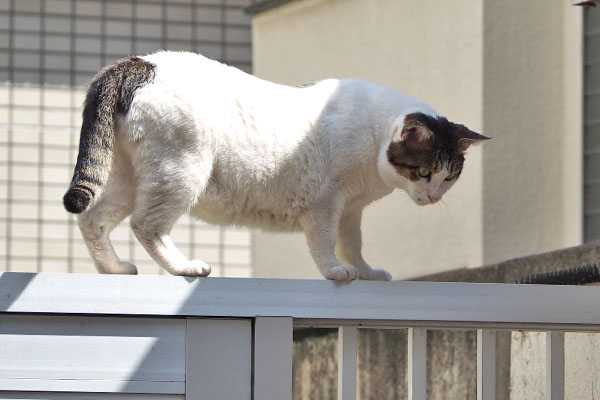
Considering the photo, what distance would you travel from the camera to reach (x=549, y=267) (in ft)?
15.4

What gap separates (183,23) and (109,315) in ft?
16.5

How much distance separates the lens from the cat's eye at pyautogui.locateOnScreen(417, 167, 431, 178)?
3.31 meters

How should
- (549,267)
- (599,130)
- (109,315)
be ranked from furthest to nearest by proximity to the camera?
(599,130)
(549,267)
(109,315)

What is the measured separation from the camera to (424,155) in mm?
3291

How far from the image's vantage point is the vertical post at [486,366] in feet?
9.71

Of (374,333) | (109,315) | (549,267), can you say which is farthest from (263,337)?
(374,333)

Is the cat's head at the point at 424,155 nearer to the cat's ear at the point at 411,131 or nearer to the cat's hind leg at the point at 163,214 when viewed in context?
the cat's ear at the point at 411,131

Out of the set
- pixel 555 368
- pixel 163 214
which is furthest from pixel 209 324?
pixel 555 368

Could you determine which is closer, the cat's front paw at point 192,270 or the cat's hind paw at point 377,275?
the cat's front paw at point 192,270

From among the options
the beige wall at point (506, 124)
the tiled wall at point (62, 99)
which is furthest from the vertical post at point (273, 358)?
the tiled wall at point (62, 99)

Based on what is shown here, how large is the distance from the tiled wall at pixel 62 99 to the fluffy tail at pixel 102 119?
415 centimetres

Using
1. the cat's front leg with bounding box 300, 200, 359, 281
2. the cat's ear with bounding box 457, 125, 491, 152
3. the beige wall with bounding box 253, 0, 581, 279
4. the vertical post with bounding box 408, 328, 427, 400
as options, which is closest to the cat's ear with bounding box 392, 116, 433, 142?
the cat's ear with bounding box 457, 125, 491, 152

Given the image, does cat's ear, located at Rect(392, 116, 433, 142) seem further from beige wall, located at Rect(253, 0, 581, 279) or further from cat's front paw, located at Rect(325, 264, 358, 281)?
beige wall, located at Rect(253, 0, 581, 279)

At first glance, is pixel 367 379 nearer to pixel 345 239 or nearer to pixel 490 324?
pixel 345 239
